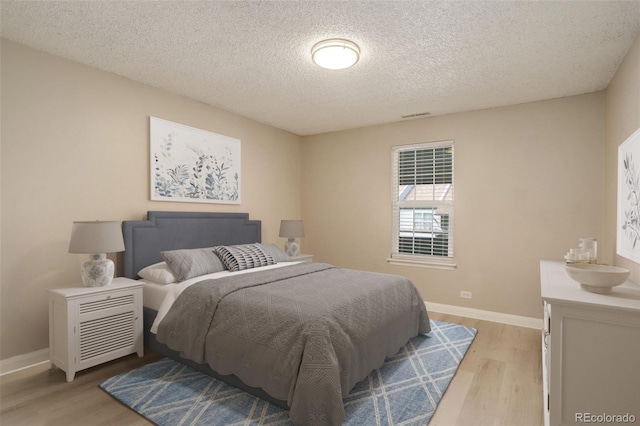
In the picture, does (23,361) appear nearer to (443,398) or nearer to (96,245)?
(96,245)

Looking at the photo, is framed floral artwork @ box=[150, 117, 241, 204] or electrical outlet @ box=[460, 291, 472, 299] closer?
framed floral artwork @ box=[150, 117, 241, 204]

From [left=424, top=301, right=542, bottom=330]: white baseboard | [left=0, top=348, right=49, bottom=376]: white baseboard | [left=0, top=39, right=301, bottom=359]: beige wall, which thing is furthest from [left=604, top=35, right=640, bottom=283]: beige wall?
[left=0, top=348, right=49, bottom=376]: white baseboard

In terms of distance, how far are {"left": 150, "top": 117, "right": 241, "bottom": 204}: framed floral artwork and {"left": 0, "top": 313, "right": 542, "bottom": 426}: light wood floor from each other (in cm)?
173

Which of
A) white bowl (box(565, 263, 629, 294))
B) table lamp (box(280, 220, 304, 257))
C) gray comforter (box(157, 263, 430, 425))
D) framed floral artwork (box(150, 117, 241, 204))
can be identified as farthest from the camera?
table lamp (box(280, 220, 304, 257))

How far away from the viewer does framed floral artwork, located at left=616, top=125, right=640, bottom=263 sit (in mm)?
2238

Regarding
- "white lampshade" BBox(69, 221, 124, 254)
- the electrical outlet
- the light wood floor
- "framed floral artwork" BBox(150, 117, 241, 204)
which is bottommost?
the light wood floor

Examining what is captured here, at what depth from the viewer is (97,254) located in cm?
269

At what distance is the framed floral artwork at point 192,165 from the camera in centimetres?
354

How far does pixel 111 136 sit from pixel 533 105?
14.5 feet

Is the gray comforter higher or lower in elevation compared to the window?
lower

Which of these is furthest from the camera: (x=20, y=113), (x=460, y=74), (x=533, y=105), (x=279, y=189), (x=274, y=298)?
(x=279, y=189)

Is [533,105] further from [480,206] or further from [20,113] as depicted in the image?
[20,113]

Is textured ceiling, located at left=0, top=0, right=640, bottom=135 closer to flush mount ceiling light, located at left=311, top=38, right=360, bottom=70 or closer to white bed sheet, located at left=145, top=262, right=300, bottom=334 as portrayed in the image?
flush mount ceiling light, located at left=311, top=38, right=360, bottom=70

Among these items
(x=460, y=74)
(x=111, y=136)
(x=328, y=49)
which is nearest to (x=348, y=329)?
(x=328, y=49)
